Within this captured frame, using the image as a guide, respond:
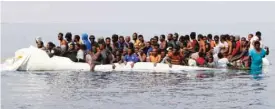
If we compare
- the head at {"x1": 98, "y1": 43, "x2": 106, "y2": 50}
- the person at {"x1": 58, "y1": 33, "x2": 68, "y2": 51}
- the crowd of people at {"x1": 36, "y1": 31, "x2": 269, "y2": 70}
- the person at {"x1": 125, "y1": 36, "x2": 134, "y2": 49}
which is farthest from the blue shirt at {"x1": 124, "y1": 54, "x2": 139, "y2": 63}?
the person at {"x1": 58, "y1": 33, "x2": 68, "y2": 51}

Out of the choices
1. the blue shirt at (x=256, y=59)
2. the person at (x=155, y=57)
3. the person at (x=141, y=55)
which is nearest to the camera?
the blue shirt at (x=256, y=59)

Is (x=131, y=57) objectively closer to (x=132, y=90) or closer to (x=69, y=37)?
(x=69, y=37)

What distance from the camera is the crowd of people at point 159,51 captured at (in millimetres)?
21969

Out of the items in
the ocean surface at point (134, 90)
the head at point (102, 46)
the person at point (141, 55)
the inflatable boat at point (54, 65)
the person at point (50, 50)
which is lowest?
the ocean surface at point (134, 90)

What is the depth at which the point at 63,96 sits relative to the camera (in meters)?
16.5

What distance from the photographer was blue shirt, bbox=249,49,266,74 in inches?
822

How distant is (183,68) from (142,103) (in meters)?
6.51

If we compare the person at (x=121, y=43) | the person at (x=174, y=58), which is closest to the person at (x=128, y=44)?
the person at (x=121, y=43)

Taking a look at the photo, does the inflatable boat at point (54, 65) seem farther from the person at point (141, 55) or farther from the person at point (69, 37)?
the person at point (69, 37)

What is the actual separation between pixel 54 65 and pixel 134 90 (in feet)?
18.8

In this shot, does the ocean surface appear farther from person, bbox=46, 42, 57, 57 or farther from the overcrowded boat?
person, bbox=46, 42, 57, 57

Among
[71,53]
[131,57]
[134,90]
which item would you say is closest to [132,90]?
[134,90]

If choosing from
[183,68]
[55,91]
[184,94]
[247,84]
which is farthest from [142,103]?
[183,68]

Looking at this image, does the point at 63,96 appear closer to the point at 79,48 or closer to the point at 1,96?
the point at 1,96
